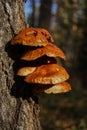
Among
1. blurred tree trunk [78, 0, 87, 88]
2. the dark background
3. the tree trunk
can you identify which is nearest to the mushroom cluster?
the tree trunk

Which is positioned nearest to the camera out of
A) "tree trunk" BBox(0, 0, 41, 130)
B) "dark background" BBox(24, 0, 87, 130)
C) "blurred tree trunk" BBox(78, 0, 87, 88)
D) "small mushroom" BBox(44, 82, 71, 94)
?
"small mushroom" BBox(44, 82, 71, 94)

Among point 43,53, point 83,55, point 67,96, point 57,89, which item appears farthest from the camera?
point 83,55

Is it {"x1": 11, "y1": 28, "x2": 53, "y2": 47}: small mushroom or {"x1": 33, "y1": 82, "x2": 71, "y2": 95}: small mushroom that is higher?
{"x1": 11, "y1": 28, "x2": 53, "y2": 47}: small mushroom

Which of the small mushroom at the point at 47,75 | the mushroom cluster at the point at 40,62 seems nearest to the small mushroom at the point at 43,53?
the mushroom cluster at the point at 40,62

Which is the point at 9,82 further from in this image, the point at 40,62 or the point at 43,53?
the point at 43,53

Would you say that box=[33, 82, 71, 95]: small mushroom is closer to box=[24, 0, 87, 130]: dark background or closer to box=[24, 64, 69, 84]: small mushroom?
box=[24, 64, 69, 84]: small mushroom

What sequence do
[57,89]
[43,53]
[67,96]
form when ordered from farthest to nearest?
1. [67,96]
2. [57,89]
3. [43,53]

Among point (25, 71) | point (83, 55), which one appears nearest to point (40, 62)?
point (25, 71)
